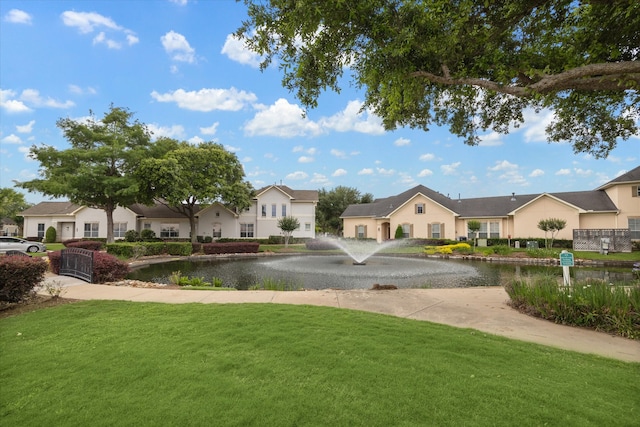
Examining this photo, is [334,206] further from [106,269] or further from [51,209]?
[106,269]

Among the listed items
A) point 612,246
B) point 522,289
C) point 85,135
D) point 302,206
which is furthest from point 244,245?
point 612,246

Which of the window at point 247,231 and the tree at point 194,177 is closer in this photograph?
the tree at point 194,177

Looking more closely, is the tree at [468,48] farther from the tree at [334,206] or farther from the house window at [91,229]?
the tree at [334,206]

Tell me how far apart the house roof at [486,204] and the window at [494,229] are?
3.28 feet

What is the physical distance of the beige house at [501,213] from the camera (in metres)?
28.1

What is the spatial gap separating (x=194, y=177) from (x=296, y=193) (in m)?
12.8

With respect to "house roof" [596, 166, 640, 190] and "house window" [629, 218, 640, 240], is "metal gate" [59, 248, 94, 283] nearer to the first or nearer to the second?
"house roof" [596, 166, 640, 190]

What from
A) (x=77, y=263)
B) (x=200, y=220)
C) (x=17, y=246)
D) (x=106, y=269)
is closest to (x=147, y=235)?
(x=200, y=220)

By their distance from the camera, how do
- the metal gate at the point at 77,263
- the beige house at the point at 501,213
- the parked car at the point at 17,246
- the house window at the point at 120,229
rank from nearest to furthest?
1. the metal gate at the point at 77,263
2. the parked car at the point at 17,246
3. the beige house at the point at 501,213
4. the house window at the point at 120,229

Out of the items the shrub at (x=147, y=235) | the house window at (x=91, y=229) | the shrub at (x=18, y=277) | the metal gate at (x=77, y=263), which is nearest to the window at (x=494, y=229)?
the metal gate at (x=77, y=263)

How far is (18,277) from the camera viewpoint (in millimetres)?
7301

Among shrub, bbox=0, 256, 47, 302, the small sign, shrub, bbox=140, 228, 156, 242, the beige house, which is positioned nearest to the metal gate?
shrub, bbox=0, 256, 47, 302

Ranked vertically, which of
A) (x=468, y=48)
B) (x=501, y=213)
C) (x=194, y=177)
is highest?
(x=194, y=177)

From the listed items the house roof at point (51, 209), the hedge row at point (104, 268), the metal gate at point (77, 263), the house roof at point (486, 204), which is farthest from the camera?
the house roof at point (51, 209)
